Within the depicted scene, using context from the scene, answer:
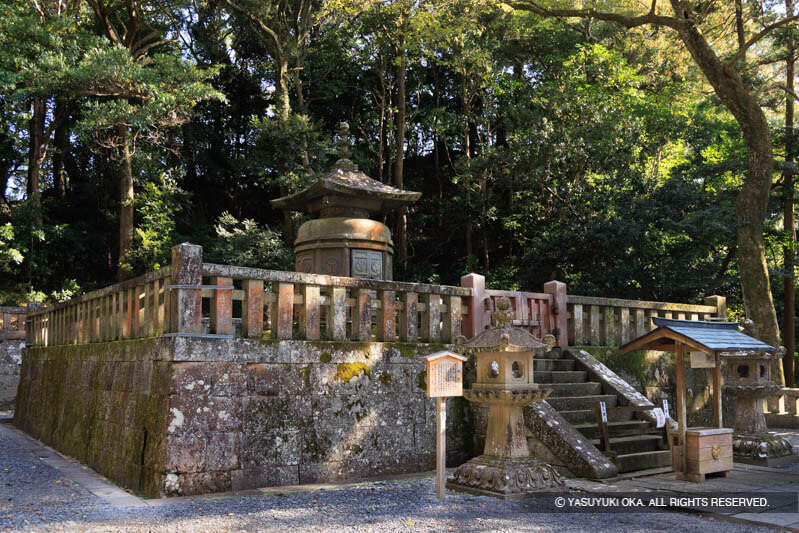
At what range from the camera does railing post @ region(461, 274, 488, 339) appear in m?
8.72

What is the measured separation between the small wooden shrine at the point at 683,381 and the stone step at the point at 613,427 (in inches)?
41.3

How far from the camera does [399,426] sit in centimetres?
755

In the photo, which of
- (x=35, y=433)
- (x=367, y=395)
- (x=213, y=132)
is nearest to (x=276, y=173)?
(x=213, y=132)

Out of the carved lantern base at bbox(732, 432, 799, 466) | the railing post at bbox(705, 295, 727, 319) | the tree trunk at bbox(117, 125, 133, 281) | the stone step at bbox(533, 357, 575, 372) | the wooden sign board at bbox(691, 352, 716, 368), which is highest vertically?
the tree trunk at bbox(117, 125, 133, 281)

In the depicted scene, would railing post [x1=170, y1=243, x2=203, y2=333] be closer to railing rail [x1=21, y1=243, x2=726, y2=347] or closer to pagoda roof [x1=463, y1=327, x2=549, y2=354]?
railing rail [x1=21, y1=243, x2=726, y2=347]

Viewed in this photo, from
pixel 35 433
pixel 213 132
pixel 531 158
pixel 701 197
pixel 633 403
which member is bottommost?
pixel 35 433

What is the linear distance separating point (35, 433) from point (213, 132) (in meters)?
14.1

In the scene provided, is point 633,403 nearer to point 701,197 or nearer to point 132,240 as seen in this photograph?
point 701,197

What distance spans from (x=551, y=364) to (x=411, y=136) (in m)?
15.6

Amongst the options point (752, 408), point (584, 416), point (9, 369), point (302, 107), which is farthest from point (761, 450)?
point (9, 369)

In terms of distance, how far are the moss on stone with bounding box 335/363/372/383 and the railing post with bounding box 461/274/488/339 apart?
6.03 ft

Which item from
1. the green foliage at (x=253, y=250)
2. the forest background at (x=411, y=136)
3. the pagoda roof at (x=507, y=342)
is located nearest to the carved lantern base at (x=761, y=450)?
the pagoda roof at (x=507, y=342)

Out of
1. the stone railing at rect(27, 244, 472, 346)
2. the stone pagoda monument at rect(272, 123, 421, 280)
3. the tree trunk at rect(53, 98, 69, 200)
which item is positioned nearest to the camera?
the stone railing at rect(27, 244, 472, 346)

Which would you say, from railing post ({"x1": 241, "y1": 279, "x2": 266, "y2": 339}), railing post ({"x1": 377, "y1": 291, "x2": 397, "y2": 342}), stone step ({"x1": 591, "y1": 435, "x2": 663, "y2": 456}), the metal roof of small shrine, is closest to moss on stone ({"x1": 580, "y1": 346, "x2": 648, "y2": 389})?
stone step ({"x1": 591, "y1": 435, "x2": 663, "y2": 456})
